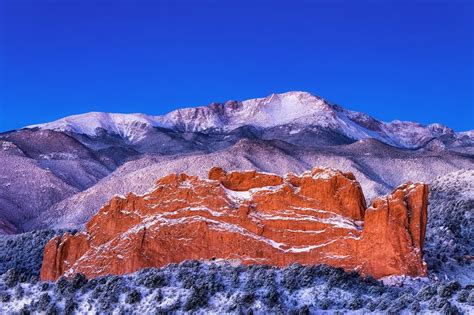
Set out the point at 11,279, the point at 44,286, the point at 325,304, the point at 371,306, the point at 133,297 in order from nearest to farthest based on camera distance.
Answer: the point at 371,306 < the point at 325,304 < the point at 133,297 < the point at 44,286 < the point at 11,279

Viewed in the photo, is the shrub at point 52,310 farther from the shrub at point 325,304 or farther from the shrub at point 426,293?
the shrub at point 426,293

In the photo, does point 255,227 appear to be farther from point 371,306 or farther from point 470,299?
point 470,299

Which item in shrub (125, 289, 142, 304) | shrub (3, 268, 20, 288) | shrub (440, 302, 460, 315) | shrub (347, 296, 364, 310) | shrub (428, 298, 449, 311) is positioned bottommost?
shrub (440, 302, 460, 315)

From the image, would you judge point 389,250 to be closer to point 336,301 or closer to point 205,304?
point 336,301

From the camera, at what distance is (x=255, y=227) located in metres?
39.6

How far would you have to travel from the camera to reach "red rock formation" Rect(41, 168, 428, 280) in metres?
37.9

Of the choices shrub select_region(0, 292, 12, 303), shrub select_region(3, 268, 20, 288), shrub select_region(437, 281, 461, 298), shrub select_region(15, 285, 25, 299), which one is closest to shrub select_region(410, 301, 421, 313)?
shrub select_region(437, 281, 461, 298)

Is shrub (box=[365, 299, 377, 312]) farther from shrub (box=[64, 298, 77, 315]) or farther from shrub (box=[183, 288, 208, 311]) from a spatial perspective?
shrub (box=[64, 298, 77, 315])

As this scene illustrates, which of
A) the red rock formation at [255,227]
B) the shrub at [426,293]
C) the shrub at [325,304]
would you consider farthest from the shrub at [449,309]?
the red rock formation at [255,227]

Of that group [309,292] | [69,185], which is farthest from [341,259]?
[69,185]

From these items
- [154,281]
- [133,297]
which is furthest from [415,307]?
[133,297]

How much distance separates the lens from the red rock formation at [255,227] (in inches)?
1492

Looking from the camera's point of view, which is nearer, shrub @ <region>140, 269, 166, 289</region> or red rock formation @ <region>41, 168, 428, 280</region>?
shrub @ <region>140, 269, 166, 289</region>

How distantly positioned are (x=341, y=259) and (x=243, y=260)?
A: 5.18 meters
